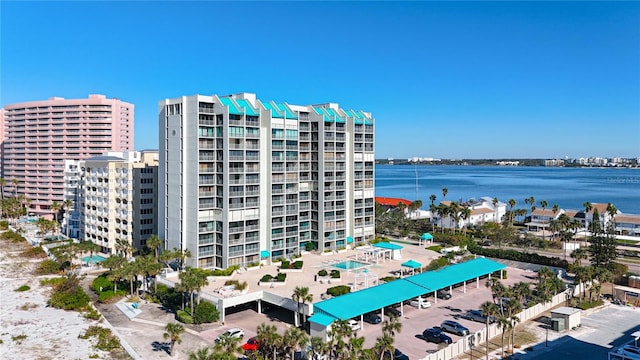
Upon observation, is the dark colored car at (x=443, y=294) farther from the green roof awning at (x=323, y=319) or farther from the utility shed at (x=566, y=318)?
the green roof awning at (x=323, y=319)

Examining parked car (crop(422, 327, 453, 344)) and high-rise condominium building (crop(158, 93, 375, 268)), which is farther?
high-rise condominium building (crop(158, 93, 375, 268))

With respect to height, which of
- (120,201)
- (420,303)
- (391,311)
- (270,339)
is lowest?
(391,311)

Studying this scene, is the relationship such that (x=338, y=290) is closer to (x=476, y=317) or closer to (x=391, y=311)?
(x=391, y=311)

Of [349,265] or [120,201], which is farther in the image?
[120,201]

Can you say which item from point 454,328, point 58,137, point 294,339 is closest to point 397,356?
point 454,328

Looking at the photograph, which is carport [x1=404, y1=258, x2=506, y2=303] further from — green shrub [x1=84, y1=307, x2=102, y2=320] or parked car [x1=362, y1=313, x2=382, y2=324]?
green shrub [x1=84, y1=307, x2=102, y2=320]

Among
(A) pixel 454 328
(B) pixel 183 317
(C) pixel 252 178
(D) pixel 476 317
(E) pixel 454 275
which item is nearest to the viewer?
(A) pixel 454 328

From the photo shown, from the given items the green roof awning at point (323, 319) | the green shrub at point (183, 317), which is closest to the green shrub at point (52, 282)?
the green shrub at point (183, 317)

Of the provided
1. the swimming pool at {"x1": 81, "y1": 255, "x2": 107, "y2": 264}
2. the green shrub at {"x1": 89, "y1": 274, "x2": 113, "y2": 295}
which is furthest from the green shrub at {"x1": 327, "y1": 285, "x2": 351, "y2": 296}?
the swimming pool at {"x1": 81, "y1": 255, "x2": 107, "y2": 264}
